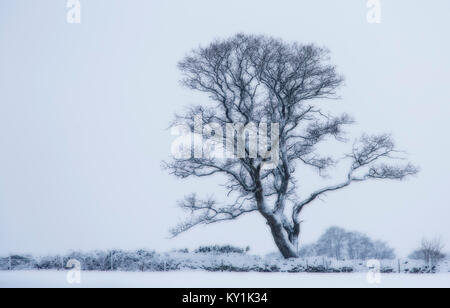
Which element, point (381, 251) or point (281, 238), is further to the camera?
point (281, 238)

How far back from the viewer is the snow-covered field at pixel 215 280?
10.2 m

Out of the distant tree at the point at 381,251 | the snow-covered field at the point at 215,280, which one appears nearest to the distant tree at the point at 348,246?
the distant tree at the point at 381,251

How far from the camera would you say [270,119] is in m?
11.6

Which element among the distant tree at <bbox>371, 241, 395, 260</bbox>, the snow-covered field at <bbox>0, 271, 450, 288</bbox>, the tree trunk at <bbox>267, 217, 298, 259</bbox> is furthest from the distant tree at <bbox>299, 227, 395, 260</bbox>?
the snow-covered field at <bbox>0, 271, 450, 288</bbox>

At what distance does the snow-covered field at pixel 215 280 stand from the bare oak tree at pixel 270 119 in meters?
0.90

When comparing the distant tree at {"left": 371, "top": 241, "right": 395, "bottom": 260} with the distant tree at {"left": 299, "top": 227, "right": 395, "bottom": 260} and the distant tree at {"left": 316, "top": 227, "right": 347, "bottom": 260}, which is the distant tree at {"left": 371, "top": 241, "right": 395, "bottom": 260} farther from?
the distant tree at {"left": 316, "top": 227, "right": 347, "bottom": 260}

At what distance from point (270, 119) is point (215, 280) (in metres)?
2.84

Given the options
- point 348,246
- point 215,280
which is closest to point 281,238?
point 348,246

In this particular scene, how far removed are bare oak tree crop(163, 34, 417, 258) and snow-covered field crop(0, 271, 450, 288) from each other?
0.90 meters

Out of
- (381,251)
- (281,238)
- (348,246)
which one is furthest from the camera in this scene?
(281,238)

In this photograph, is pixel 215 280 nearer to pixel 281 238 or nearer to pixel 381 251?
pixel 281 238

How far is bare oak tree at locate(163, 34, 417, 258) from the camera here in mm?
11352
